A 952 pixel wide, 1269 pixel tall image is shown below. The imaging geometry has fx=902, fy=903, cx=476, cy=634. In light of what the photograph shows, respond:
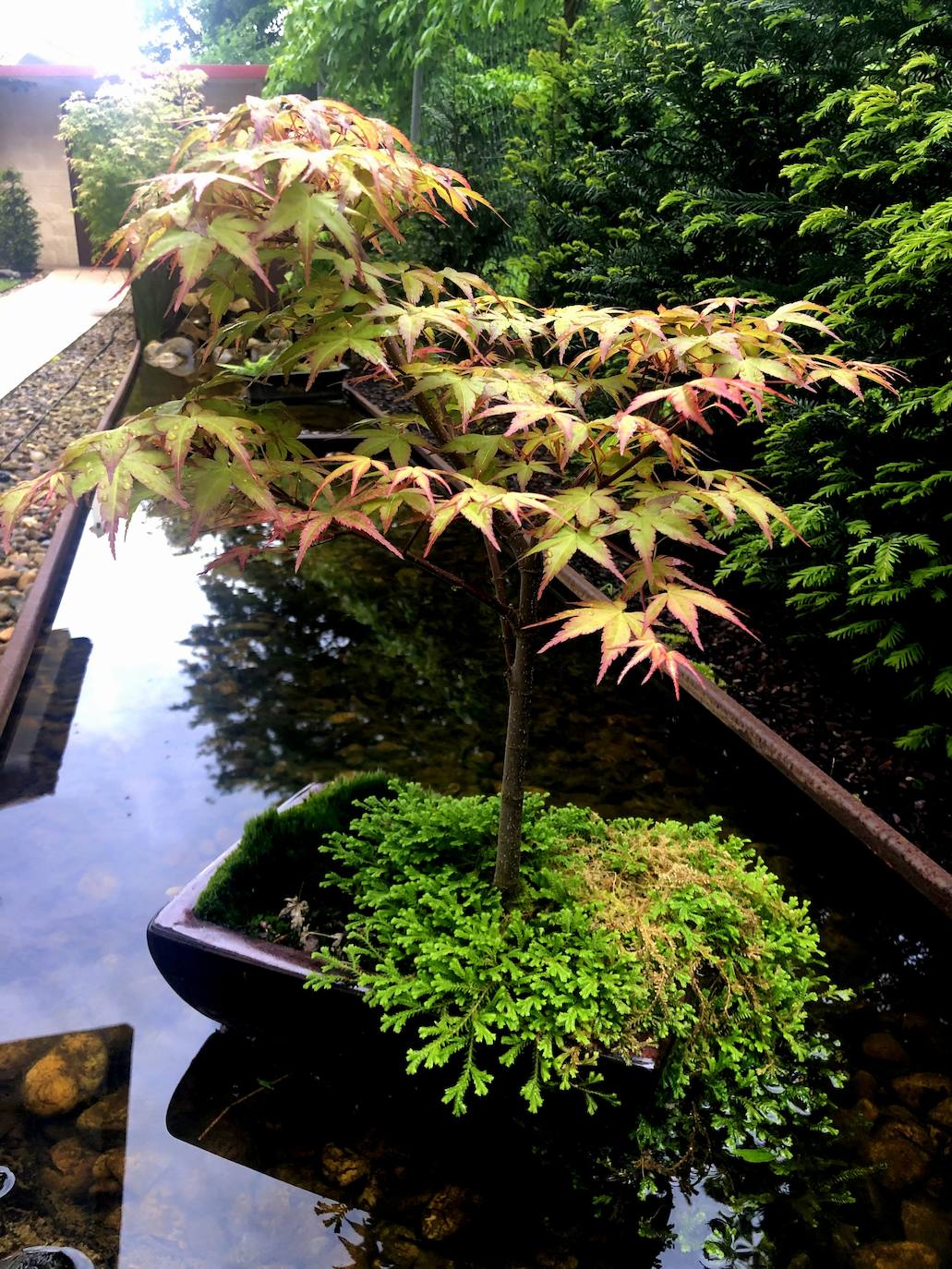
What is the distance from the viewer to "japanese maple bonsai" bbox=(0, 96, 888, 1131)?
Result: 150 centimetres

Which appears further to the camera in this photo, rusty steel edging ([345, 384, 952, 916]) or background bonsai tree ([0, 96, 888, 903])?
rusty steel edging ([345, 384, 952, 916])

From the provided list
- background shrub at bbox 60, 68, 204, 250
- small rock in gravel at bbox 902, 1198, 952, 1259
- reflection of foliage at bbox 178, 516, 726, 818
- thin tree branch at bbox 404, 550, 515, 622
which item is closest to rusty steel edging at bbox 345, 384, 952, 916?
reflection of foliage at bbox 178, 516, 726, 818

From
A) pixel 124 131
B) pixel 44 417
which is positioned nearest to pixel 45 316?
pixel 124 131

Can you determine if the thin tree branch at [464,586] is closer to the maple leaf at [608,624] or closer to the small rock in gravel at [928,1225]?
the maple leaf at [608,624]

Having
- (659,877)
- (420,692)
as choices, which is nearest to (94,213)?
(420,692)

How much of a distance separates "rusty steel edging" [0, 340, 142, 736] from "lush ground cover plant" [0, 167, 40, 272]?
15.5m

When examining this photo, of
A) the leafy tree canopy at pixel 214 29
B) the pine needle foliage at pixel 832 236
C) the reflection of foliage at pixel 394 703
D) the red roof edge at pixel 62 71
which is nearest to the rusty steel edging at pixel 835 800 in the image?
the reflection of foliage at pixel 394 703

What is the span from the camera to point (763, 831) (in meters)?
3.63

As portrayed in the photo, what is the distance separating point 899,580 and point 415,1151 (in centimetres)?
305

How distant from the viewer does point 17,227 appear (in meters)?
19.2

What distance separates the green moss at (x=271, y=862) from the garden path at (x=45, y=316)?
741 cm

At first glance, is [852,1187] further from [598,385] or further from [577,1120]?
[598,385]

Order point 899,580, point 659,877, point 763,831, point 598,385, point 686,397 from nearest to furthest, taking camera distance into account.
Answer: point 686,397 < point 598,385 < point 659,877 < point 763,831 < point 899,580

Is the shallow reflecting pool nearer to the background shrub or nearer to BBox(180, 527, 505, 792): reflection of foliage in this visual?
BBox(180, 527, 505, 792): reflection of foliage
